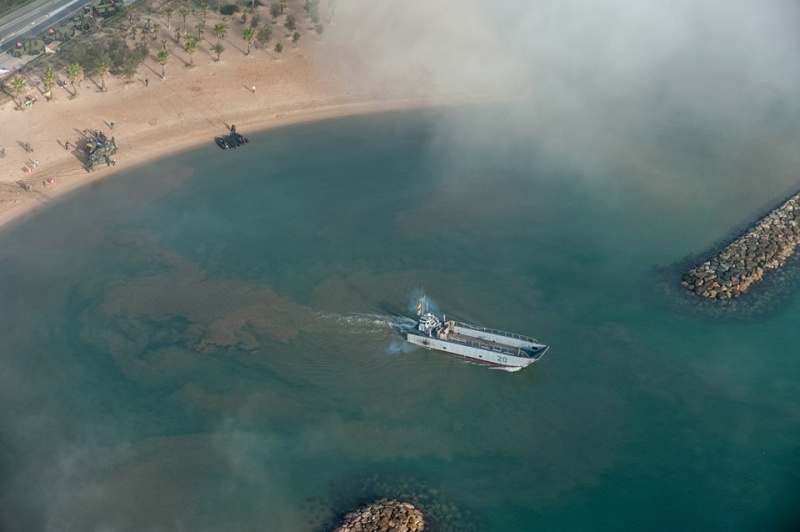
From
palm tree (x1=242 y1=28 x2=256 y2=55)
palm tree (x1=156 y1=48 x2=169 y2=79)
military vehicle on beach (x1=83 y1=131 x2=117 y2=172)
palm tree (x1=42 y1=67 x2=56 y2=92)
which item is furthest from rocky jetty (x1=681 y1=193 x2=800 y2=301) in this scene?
palm tree (x1=42 y1=67 x2=56 y2=92)

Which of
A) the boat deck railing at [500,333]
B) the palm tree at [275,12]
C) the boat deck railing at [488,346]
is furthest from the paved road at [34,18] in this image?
the boat deck railing at [488,346]

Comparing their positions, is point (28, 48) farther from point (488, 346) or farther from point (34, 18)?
point (488, 346)

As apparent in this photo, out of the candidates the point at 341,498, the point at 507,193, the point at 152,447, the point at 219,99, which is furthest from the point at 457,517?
the point at 219,99

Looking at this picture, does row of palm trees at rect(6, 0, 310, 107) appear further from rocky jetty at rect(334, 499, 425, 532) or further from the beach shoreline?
rocky jetty at rect(334, 499, 425, 532)

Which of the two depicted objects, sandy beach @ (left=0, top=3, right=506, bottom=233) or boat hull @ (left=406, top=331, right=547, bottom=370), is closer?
boat hull @ (left=406, top=331, right=547, bottom=370)

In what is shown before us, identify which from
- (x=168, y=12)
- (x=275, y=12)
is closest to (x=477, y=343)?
(x=275, y=12)

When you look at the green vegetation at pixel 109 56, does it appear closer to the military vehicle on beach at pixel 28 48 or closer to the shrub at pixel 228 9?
A: the military vehicle on beach at pixel 28 48

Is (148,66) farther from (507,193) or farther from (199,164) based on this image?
(507,193)
